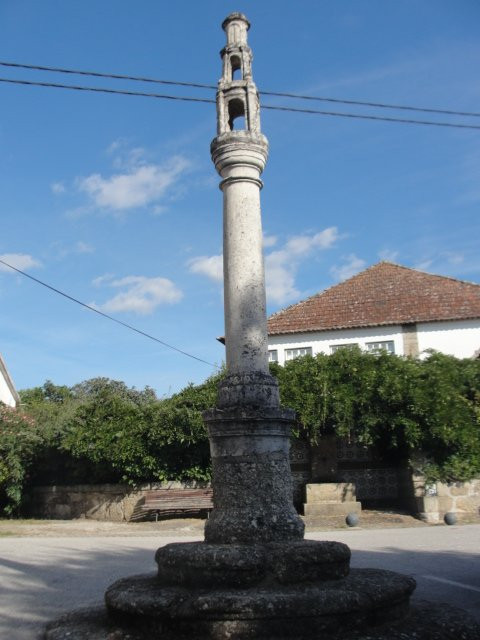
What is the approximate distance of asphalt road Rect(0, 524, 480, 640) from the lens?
567 centimetres

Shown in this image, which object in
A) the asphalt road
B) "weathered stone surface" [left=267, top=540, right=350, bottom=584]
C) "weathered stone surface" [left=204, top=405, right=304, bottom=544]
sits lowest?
the asphalt road

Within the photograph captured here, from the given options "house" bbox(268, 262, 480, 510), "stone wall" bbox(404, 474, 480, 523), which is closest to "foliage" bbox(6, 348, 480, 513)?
"stone wall" bbox(404, 474, 480, 523)

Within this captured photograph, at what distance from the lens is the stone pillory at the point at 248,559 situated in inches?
159

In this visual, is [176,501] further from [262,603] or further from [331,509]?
[262,603]

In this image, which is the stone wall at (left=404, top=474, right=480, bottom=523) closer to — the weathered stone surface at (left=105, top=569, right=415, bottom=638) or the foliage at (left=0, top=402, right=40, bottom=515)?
the weathered stone surface at (left=105, top=569, right=415, bottom=638)

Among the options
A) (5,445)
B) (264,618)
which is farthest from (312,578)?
(5,445)

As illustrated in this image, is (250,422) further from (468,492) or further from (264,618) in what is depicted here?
(468,492)

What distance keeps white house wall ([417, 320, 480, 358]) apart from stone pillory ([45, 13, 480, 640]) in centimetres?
1708

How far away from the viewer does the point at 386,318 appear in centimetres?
2245

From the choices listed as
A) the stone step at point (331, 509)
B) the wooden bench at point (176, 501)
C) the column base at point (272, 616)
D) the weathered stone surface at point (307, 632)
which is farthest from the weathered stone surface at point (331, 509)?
the column base at point (272, 616)

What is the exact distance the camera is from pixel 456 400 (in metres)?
14.2

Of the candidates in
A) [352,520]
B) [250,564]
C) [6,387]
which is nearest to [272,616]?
[250,564]

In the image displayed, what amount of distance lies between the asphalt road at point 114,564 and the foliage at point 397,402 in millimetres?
1994

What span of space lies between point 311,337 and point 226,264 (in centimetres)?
1743
